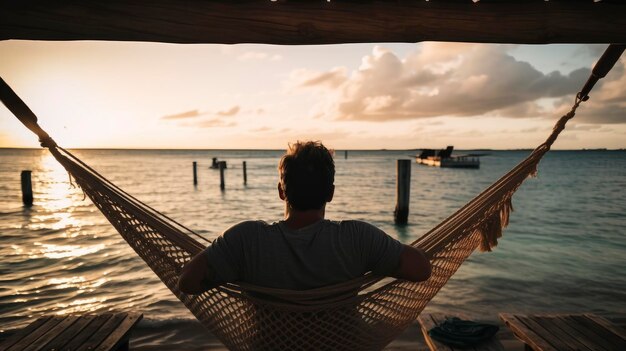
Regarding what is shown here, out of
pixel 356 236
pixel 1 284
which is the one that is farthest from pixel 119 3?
pixel 1 284

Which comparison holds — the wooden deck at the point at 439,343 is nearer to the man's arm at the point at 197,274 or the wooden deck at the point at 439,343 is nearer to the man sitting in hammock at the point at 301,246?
the man sitting in hammock at the point at 301,246

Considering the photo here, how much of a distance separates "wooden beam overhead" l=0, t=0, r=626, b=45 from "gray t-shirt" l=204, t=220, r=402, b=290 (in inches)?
31.0

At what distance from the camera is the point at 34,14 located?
1.43 meters

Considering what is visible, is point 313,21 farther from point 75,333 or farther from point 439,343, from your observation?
point 75,333

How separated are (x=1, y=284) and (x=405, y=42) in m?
6.91

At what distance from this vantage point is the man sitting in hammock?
1251 millimetres

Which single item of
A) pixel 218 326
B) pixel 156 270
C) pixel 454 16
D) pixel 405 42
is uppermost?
pixel 454 16

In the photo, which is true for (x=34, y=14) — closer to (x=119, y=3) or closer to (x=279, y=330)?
(x=119, y=3)

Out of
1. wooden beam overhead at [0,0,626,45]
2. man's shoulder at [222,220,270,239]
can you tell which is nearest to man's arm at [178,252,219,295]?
man's shoulder at [222,220,270,239]

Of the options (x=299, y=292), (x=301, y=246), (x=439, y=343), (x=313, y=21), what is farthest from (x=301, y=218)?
(x=439, y=343)

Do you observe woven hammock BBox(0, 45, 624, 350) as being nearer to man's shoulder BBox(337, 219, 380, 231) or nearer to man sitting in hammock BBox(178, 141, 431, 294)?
man sitting in hammock BBox(178, 141, 431, 294)

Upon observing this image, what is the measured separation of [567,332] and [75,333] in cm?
291

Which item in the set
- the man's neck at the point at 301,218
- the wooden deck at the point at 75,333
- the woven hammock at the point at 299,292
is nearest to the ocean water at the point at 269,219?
the wooden deck at the point at 75,333

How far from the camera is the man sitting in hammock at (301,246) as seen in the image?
1.25 m
